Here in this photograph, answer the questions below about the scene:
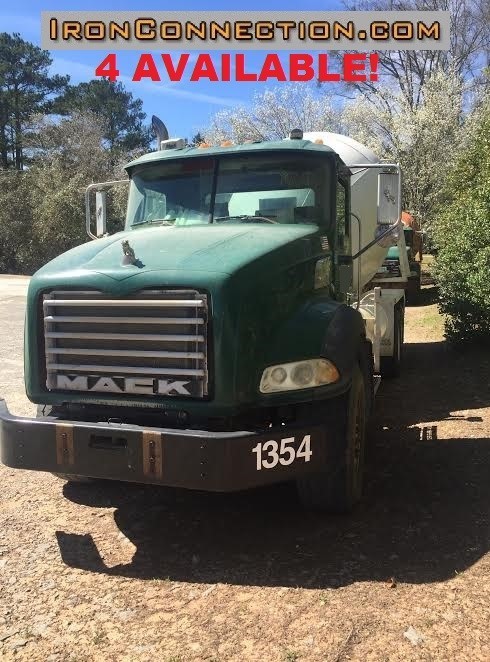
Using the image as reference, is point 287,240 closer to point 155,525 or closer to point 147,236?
point 147,236

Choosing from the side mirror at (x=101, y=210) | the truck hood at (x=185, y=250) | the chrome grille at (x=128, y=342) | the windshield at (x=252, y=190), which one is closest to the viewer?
the chrome grille at (x=128, y=342)

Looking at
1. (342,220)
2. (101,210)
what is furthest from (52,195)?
(342,220)

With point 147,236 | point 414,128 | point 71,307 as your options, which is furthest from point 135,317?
point 414,128

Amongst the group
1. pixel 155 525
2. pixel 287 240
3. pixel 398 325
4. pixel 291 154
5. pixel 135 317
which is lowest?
pixel 155 525

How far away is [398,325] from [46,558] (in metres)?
6.36

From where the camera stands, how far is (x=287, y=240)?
13.6ft

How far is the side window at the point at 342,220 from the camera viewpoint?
5031 millimetres

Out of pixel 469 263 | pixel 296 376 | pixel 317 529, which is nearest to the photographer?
pixel 296 376

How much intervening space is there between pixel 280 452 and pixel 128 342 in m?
1.09

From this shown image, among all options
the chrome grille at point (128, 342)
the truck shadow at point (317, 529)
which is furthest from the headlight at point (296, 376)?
the truck shadow at point (317, 529)

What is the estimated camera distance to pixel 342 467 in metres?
4.04

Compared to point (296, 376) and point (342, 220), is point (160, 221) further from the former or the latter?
point (296, 376)

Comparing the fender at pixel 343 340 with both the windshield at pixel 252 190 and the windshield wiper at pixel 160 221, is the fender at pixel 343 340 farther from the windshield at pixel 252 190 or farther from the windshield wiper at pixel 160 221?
the windshield wiper at pixel 160 221

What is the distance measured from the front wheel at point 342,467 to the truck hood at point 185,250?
1052mm
